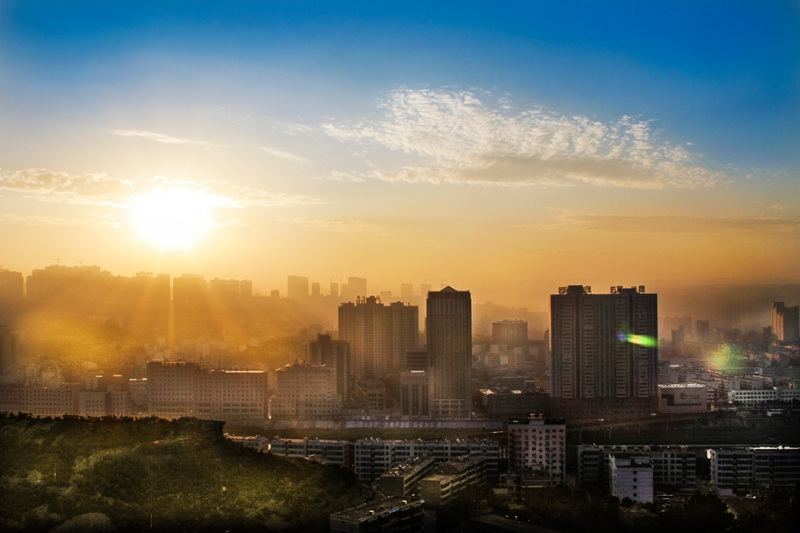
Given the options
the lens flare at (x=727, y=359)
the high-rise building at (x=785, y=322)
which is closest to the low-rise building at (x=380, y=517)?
the high-rise building at (x=785, y=322)

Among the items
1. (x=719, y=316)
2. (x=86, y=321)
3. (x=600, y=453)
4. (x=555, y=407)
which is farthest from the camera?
(x=555, y=407)

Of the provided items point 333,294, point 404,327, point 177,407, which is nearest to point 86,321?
point 177,407

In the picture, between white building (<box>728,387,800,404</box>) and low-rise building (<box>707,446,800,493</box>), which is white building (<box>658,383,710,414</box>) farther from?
low-rise building (<box>707,446,800,493</box>)

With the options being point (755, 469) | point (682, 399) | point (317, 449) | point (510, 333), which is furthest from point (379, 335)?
point (755, 469)

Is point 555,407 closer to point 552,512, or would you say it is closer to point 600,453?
point 600,453

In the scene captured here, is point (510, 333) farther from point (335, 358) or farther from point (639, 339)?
point (335, 358)

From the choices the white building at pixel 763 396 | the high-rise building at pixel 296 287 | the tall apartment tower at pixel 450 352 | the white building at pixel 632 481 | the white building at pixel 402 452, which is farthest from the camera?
the tall apartment tower at pixel 450 352

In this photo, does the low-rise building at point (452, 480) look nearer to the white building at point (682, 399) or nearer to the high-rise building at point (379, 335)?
the white building at point (682, 399)
